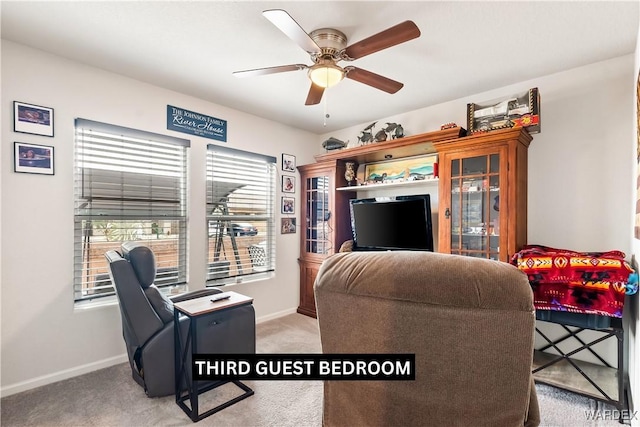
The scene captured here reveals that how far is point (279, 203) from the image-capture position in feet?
13.2

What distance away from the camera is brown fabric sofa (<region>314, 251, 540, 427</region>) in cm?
80

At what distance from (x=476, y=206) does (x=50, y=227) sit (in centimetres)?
348

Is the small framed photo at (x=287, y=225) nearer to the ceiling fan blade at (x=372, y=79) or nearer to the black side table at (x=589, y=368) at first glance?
the ceiling fan blade at (x=372, y=79)

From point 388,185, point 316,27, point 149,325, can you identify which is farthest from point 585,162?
point 149,325

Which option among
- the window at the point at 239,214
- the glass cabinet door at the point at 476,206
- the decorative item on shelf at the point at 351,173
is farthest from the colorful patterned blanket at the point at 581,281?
the window at the point at 239,214

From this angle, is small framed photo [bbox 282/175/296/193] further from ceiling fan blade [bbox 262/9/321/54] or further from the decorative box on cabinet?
ceiling fan blade [bbox 262/9/321/54]

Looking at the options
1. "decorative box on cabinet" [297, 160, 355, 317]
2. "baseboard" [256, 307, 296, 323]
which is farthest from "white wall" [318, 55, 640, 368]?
"baseboard" [256, 307, 296, 323]

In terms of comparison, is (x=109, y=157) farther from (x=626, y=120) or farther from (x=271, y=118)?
(x=626, y=120)

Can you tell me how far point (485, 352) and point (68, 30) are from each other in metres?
2.91

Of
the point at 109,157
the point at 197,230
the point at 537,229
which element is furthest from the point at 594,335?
the point at 109,157

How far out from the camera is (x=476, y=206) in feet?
9.12

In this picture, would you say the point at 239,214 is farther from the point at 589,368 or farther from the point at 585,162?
the point at 589,368

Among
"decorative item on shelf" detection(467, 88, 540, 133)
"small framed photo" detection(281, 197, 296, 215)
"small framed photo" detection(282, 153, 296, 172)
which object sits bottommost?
"small framed photo" detection(281, 197, 296, 215)

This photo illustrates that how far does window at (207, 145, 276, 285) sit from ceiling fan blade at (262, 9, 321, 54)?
6.48 feet
